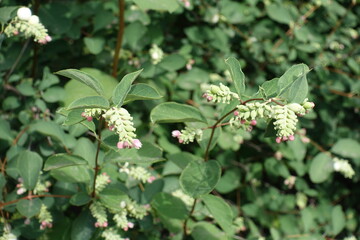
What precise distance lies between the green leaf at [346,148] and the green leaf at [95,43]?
1572 mm

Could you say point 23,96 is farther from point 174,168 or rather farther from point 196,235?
point 196,235

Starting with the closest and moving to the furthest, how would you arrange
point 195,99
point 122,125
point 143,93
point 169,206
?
point 122,125 → point 143,93 → point 169,206 → point 195,99

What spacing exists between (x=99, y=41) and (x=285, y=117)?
4.90 ft

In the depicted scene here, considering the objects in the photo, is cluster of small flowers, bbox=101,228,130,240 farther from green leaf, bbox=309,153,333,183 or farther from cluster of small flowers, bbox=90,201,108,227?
green leaf, bbox=309,153,333,183

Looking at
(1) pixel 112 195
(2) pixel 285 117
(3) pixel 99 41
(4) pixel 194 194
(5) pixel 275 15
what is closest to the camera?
(2) pixel 285 117

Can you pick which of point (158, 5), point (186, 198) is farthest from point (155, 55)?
point (186, 198)

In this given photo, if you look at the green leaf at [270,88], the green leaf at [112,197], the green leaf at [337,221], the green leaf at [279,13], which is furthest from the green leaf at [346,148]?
the green leaf at [112,197]

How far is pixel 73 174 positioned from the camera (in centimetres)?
175

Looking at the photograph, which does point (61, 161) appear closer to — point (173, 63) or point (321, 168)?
point (173, 63)

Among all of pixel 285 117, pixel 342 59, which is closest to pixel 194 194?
pixel 285 117

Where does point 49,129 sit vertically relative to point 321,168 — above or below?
above

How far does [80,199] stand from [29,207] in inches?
8.5

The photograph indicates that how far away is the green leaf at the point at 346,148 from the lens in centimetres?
267

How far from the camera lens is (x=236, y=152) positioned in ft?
9.36
